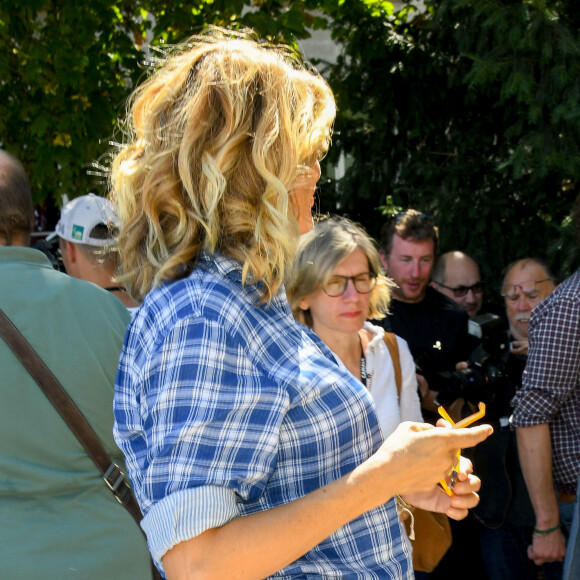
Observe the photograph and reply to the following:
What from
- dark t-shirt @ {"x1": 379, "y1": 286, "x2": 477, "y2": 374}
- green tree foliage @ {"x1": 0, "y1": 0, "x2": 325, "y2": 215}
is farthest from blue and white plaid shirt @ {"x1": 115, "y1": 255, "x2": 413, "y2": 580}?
green tree foliage @ {"x1": 0, "y1": 0, "x2": 325, "y2": 215}

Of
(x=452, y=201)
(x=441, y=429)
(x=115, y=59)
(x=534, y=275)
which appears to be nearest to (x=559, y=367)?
(x=534, y=275)

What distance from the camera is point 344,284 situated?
10.4 feet

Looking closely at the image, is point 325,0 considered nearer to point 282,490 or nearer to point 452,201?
point 452,201

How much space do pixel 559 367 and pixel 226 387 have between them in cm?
211

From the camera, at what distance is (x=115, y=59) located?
5250 mm

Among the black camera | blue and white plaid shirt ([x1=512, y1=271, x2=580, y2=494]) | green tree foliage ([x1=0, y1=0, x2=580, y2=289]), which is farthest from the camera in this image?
green tree foliage ([x1=0, y1=0, x2=580, y2=289])

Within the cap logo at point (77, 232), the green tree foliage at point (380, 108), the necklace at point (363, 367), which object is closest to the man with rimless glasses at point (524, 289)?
the green tree foliage at point (380, 108)

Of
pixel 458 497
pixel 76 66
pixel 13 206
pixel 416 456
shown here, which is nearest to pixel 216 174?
pixel 416 456

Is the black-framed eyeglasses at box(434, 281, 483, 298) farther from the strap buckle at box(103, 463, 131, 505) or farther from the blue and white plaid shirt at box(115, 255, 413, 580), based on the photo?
the blue and white plaid shirt at box(115, 255, 413, 580)

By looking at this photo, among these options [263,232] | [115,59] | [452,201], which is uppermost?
[263,232]

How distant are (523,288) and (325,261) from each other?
1237mm

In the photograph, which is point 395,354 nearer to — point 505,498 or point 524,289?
point 505,498

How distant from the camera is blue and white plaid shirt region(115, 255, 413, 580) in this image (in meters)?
1.10

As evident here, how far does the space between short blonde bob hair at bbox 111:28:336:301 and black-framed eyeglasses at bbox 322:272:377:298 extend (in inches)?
71.2
